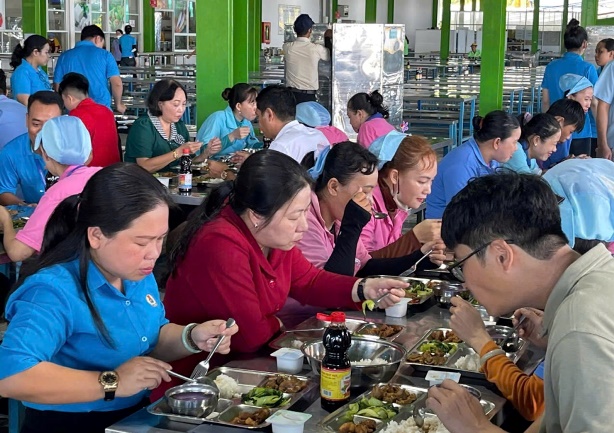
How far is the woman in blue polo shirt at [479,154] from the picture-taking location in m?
4.73

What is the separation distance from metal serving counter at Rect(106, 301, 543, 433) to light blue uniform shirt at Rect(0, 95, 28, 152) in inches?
148

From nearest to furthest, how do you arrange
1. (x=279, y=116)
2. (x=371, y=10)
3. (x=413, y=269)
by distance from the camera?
1. (x=413, y=269)
2. (x=279, y=116)
3. (x=371, y=10)

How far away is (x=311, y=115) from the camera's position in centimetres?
760

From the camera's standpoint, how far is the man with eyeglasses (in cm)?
151

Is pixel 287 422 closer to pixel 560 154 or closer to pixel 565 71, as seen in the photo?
pixel 560 154

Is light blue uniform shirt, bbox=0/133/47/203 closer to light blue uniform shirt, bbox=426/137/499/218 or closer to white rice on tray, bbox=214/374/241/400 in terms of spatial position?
light blue uniform shirt, bbox=426/137/499/218

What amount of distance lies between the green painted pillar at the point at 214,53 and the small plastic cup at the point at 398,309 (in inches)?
151

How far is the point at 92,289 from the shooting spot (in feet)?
7.19

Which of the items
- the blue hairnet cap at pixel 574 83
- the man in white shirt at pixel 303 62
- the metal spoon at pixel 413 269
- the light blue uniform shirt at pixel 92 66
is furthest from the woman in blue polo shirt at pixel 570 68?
the metal spoon at pixel 413 269

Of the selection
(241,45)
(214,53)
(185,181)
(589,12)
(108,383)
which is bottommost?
(108,383)

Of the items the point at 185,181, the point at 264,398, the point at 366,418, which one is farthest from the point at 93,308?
the point at 185,181

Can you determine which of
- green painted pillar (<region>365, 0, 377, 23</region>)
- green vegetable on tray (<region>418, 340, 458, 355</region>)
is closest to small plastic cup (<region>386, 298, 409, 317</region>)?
green vegetable on tray (<region>418, 340, 458, 355</region>)

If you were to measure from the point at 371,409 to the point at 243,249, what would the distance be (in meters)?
0.74

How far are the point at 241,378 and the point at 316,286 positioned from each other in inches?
29.7
